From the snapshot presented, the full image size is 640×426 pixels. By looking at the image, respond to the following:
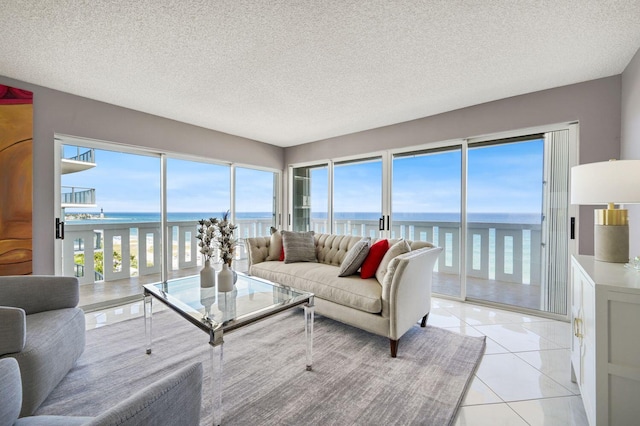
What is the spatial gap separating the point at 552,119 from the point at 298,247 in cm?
314

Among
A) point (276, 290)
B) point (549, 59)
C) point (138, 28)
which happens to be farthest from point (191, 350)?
point (549, 59)

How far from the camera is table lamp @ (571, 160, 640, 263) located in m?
1.42

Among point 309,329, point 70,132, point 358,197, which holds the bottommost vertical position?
point 309,329

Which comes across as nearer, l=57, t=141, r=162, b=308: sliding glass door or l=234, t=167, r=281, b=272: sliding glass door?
l=57, t=141, r=162, b=308: sliding glass door

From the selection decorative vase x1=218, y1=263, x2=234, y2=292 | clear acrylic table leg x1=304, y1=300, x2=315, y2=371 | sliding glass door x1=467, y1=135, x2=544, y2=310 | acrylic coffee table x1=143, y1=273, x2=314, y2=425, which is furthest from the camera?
sliding glass door x1=467, y1=135, x2=544, y2=310

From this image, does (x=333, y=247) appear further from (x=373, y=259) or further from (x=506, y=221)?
(x=506, y=221)

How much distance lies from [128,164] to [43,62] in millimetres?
1399

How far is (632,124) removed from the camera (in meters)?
2.19

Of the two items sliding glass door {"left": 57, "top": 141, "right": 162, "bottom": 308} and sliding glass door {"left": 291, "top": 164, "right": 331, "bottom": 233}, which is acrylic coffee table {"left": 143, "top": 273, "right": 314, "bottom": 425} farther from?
sliding glass door {"left": 291, "top": 164, "right": 331, "bottom": 233}

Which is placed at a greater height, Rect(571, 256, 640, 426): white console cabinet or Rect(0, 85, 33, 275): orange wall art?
Rect(0, 85, 33, 275): orange wall art

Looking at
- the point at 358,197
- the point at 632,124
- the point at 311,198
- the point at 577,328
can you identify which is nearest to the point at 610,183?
the point at 577,328

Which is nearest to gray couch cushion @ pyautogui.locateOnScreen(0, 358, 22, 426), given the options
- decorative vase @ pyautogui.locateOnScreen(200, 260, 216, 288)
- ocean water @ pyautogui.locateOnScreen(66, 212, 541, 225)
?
decorative vase @ pyautogui.locateOnScreen(200, 260, 216, 288)

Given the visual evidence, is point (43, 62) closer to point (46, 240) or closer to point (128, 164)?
point (128, 164)

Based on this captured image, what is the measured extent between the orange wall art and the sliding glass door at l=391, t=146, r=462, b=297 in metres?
4.26
